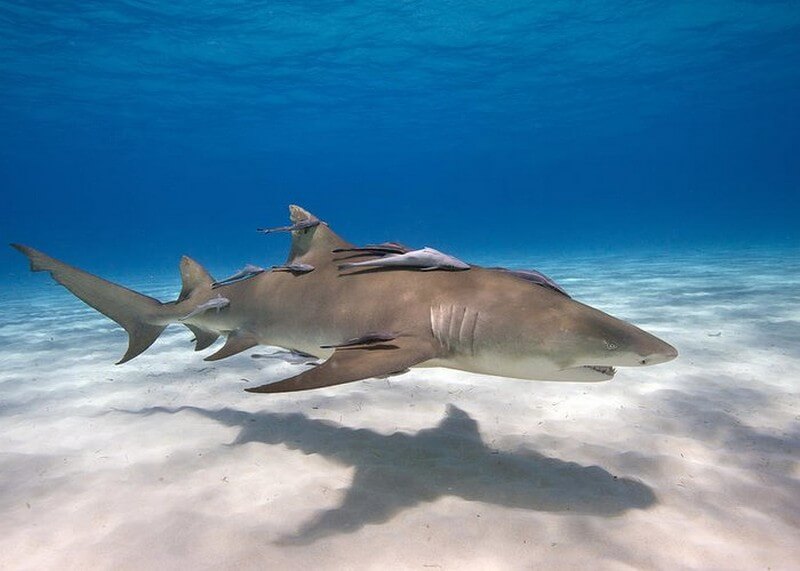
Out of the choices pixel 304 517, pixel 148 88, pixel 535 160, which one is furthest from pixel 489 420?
pixel 535 160

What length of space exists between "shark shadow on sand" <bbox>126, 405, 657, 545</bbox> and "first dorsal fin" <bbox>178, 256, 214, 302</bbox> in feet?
A: 4.48

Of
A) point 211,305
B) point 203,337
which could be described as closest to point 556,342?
point 211,305

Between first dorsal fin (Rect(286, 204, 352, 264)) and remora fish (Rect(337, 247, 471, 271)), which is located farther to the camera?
first dorsal fin (Rect(286, 204, 352, 264))

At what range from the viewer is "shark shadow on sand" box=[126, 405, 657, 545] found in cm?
264

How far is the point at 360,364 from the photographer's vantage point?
7.75 feet

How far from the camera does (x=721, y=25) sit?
28.7 metres

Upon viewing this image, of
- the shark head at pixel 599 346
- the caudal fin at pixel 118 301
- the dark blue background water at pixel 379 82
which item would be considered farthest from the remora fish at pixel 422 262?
the dark blue background water at pixel 379 82

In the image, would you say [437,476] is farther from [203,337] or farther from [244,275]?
[203,337]

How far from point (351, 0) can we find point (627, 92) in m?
31.6

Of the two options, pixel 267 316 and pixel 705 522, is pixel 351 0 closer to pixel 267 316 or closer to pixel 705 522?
pixel 267 316

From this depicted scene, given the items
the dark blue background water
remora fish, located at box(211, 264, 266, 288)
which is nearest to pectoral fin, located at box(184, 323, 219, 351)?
remora fish, located at box(211, 264, 266, 288)

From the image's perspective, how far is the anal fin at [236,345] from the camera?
12.2ft

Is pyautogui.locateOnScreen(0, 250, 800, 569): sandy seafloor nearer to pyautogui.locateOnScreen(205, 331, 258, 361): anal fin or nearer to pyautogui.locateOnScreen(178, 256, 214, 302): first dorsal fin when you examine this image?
pyautogui.locateOnScreen(205, 331, 258, 361): anal fin

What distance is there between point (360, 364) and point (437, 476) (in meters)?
1.17
